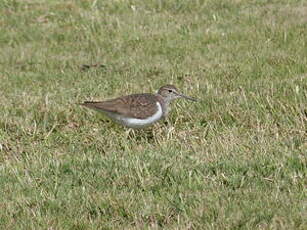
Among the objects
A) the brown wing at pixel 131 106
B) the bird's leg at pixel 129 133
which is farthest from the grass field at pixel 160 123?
the brown wing at pixel 131 106

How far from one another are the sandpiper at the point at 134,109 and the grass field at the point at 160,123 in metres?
0.20

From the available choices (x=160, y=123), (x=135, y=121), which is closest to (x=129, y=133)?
(x=135, y=121)

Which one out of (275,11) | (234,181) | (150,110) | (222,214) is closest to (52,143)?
(150,110)

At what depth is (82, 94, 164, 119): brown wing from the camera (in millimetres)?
9641

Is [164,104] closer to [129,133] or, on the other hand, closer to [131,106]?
[131,106]

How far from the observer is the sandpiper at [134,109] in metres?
9.65

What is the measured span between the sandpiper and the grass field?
20cm

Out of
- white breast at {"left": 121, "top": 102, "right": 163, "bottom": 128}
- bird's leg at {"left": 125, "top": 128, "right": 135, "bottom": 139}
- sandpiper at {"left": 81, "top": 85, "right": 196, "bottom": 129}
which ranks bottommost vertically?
bird's leg at {"left": 125, "top": 128, "right": 135, "bottom": 139}

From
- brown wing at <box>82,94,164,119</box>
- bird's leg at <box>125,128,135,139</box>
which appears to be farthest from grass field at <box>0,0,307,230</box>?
brown wing at <box>82,94,164,119</box>

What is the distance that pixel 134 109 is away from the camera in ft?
32.0

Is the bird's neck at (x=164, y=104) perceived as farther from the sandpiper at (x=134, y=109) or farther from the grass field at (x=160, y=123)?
the grass field at (x=160, y=123)

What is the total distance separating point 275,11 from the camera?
16.0 m

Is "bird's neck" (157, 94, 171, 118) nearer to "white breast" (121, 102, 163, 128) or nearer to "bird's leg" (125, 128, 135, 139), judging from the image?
"white breast" (121, 102, 163, 128)

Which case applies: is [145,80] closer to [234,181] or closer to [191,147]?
[191,147]
